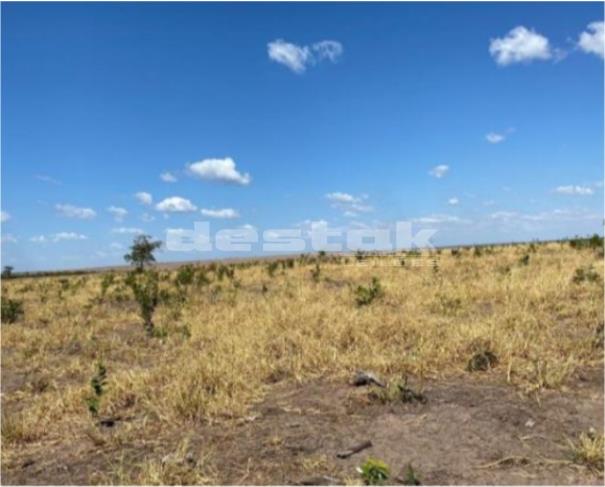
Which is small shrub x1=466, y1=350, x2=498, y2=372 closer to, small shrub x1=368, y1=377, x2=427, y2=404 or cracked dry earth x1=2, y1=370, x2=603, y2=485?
cracked dry earth x1=2, y1=370, x2=603, y2=485

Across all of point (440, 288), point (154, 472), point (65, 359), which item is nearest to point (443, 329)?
point (440, 288)

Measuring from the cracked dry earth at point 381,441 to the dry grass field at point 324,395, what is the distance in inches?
0.6

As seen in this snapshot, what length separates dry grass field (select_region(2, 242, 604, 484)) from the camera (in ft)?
13.3

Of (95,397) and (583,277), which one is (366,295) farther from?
(95,397)

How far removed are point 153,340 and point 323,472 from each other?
5.77 meters

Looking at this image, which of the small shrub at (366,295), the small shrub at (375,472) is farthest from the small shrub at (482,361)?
the small shrub at (366,295)

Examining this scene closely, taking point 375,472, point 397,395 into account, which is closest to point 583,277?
point 397,395

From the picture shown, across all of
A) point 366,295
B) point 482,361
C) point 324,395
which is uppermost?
point 366,295

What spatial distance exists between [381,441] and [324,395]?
1122 millimetres

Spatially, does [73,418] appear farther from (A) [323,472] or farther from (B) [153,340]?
(B) [153,340]

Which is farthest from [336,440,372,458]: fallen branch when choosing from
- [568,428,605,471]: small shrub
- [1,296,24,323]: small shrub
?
[1,296,24,323]: small shrub

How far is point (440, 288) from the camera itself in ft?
35.7

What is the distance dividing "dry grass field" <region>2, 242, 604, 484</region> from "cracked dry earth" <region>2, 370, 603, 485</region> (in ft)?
0.05

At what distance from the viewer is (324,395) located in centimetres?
543
